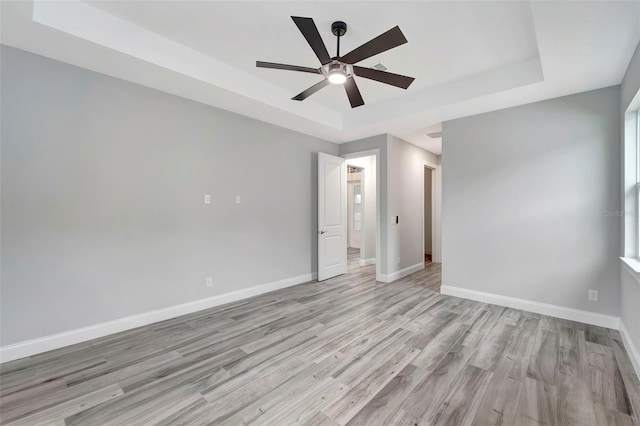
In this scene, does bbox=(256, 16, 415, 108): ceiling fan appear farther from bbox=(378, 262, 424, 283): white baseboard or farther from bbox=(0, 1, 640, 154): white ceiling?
bbox=(378, 262, 424, 283): white baseboard

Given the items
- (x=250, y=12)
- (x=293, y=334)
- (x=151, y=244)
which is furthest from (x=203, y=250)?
(x=250, y=12)

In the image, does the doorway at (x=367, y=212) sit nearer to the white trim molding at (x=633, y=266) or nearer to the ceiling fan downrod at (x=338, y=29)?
the ceiling fan downrod at (x=338, y=29)

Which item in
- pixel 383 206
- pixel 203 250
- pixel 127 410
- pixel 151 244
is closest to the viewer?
pixel 127 410

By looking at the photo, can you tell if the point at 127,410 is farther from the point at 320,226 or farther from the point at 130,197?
the point at 320,226

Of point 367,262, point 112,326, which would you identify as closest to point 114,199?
point 112,326

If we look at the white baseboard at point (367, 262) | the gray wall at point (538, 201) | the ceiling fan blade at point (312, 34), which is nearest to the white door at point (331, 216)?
the white baseboard at point (367, 262)

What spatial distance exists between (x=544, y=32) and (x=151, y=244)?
421 centimetres

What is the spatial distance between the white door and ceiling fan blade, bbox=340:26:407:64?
283cm

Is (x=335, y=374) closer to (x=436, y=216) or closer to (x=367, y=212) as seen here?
(x=367, y=212)

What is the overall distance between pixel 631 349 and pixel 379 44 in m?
3.33

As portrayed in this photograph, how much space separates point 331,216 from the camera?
5219 millimetres

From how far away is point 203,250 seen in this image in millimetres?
3582

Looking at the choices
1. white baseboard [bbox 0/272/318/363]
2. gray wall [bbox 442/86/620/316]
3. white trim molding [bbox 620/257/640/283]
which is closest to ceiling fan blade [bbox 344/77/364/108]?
gray wall [bbox 442/86/620/316]

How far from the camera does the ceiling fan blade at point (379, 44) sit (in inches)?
71.9
